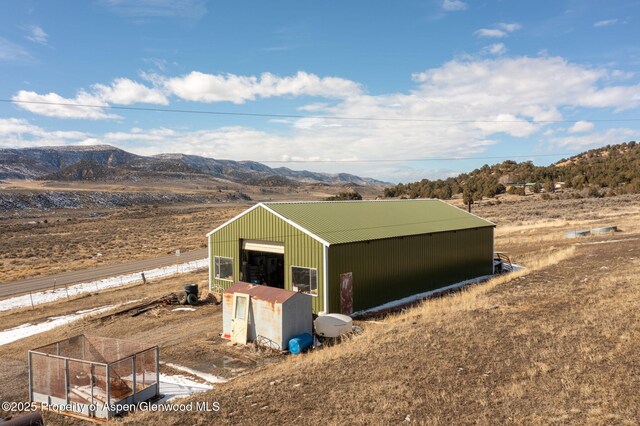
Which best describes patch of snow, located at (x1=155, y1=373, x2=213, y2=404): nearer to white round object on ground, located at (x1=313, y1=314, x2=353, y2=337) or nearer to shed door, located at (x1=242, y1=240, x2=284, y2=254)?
white round object on ground, located at (x1=313, y1=314, x2=353, y2=337)

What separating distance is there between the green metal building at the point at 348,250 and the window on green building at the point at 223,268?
6cm

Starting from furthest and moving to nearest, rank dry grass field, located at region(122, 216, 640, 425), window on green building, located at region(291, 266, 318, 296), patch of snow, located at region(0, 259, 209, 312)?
patch of snow, located at region(0, 259, 209, 312), window on green building, located at region(291, 266, 318, 296), dry grass field, located at region(122, 216, 640, 425)

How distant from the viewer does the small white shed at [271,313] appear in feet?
59.5

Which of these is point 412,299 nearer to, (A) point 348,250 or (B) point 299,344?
(A) point 348,250

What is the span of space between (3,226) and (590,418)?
332 ft

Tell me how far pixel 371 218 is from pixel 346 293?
260 inches

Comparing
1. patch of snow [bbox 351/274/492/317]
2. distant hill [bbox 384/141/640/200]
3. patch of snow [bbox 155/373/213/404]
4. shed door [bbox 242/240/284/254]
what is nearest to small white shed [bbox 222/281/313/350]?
patch of snow [bbox 155/373/213/404]

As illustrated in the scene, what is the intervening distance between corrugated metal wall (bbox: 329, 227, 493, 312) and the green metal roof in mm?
510

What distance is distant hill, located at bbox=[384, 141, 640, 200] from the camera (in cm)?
9212

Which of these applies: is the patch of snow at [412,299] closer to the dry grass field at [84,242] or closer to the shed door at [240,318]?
the shed door at [240,318]

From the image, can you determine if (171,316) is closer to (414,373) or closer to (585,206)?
(414,373)

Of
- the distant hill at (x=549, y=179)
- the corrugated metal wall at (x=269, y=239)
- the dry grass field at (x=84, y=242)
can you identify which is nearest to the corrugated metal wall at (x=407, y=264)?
the corrugated metal wall at (x=269, y=239)

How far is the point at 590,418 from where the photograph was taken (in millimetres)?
9102

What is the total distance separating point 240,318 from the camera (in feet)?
63.0
